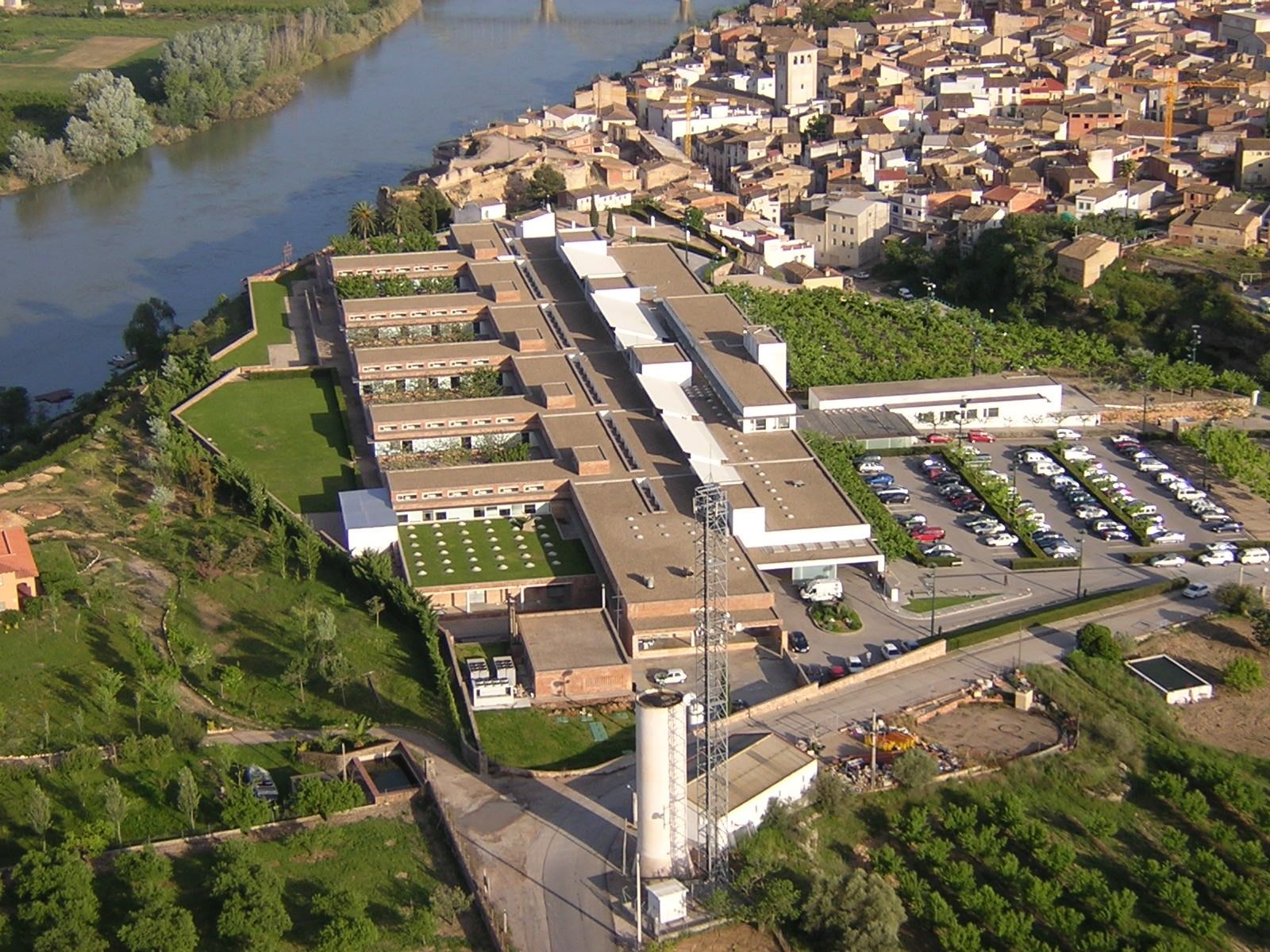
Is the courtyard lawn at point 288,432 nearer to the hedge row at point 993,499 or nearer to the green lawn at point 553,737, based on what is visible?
the green lawn at point 553,737

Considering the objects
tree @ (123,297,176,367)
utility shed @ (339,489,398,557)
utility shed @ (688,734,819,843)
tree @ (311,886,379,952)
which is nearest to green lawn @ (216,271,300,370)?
tree @ (123,297,176,367)

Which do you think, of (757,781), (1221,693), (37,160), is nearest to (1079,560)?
(1221,693)

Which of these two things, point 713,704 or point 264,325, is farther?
point 264,325

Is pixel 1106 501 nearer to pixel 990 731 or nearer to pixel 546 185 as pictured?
pixel 990 731

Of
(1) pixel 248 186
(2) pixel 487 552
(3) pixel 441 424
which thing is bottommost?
(1) pixel 248 186

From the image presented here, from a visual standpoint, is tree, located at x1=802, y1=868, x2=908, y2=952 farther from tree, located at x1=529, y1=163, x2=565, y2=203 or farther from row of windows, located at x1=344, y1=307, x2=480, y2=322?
tree, located at x1=529, y1=163, x2=565, y2=203

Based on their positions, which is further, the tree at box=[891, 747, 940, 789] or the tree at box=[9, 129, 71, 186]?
the tree at box=[9, 129, 71, 186]
